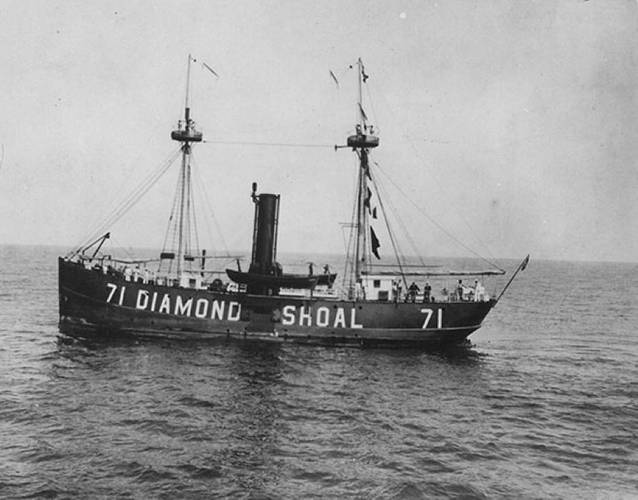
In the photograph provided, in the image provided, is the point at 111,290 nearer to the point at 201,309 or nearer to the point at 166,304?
the point at 166,304

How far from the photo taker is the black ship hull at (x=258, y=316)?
27.2m

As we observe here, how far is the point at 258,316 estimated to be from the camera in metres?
27.3

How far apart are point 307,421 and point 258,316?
36.8 feet

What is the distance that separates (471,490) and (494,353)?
18.0 m

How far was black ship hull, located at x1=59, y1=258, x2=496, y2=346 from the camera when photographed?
89.1 ft

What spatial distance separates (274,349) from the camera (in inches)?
1034

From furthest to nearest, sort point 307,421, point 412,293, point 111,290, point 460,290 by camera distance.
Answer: point 460,290 → point 412,293 → point 111,290 → point 307,421

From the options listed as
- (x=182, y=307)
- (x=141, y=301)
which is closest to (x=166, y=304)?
(x=182, y=307)

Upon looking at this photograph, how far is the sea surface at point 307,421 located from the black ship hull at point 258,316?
0.99 m

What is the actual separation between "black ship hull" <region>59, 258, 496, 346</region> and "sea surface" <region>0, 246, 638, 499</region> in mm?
992

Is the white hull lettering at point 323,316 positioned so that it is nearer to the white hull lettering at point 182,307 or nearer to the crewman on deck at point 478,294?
the white hull lettering at point 182,307

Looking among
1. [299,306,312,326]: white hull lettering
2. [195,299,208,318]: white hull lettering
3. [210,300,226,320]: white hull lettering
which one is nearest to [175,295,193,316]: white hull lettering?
[195,299,208,318]: white hull lettering

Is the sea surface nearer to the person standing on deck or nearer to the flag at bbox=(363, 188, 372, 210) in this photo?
the person standing on deck

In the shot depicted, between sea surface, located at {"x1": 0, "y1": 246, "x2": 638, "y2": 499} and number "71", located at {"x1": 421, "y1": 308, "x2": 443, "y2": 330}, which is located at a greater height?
number "71", located at {"x1": 421, "y1": 308, "x2": 443, "y2": 330}
